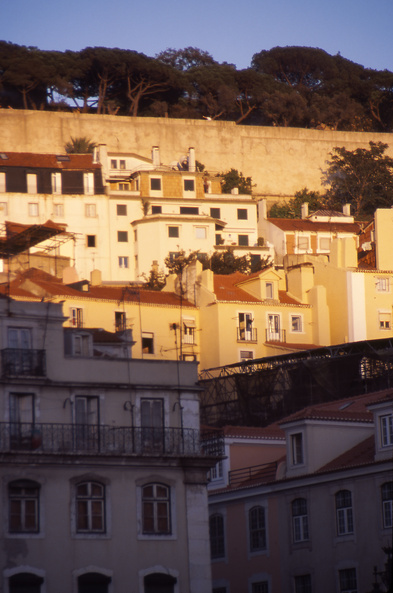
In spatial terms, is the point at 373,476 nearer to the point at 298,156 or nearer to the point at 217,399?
the point at 217,399

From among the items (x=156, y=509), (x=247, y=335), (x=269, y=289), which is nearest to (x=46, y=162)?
(x=269, y=289)

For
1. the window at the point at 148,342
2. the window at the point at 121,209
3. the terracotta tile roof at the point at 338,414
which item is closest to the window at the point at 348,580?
the terracotta tile roof at the point at 338,414

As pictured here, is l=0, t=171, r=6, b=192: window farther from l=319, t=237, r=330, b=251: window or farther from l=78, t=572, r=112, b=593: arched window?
l=78, t=572, r=112, b=593: arched window

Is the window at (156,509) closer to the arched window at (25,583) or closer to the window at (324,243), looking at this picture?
the arched window at (25,583)

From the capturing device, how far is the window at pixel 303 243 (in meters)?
87.9

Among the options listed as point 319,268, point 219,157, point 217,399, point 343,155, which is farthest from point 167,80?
point 217,399

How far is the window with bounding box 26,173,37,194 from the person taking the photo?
280 feet

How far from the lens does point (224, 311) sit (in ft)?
221

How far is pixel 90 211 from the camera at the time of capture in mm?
85625

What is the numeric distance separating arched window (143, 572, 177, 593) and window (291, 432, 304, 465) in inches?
230

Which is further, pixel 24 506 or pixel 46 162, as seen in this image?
pixel 46 162

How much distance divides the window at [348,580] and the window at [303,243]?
52.9m

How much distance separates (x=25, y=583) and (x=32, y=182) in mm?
55325

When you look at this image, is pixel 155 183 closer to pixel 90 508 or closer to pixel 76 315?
pixel 76 315
